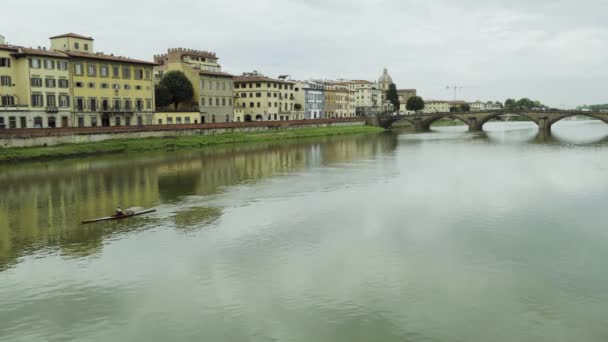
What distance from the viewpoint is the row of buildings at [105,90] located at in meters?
58.2

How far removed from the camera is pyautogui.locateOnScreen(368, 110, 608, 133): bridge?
10319 centimetres

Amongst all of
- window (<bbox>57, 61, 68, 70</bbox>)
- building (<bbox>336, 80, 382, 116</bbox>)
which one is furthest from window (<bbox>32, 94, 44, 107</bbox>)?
building (<bbox>336, 80, 382, 116</bbox>)

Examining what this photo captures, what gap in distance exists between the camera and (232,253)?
21.4 m

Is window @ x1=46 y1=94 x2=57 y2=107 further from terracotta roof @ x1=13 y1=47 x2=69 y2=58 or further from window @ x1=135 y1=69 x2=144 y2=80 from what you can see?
window @ x1=135 y1=69 x2=144 y2=80

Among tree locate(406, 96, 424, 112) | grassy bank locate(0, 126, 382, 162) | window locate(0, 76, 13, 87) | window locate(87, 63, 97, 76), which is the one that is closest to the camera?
grassy bank locate(0, 126, 382, 162)

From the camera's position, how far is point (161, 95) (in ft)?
261

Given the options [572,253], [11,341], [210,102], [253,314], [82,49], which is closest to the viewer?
[11,341]

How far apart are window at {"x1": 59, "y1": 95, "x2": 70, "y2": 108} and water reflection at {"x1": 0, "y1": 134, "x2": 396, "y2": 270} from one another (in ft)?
38.5

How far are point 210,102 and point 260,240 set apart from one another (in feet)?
216

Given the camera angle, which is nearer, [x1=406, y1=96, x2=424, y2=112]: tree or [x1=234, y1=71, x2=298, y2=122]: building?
[x1=234, y1=71, x2=298, y2=122]: building

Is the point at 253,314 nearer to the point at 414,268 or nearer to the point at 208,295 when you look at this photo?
the point at 208,295

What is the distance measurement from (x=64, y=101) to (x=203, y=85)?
2534cm

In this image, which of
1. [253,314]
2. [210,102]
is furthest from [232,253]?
[210,102]

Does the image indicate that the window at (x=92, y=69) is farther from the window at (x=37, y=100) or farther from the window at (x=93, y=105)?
the window at (x=37, y=100)
